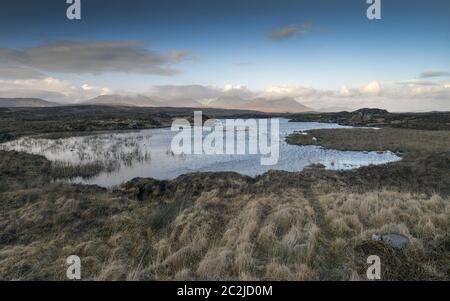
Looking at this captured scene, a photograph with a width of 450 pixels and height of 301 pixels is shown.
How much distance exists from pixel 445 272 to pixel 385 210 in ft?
11.8

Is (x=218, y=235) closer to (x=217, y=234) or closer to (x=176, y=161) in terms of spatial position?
(x=217, y=234)

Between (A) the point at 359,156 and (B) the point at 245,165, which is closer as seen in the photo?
(B) the point at 245,165

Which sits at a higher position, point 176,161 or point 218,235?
point 176,161

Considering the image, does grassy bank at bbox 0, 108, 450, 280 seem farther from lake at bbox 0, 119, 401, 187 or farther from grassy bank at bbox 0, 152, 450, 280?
lake at bbox 0, 119, 401, 187

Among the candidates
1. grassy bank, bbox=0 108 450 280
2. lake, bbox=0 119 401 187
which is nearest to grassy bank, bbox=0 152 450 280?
grassy bank, bbox=0 108 450 280

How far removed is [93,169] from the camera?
22.2 m

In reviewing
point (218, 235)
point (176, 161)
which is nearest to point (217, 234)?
point (218, 235)

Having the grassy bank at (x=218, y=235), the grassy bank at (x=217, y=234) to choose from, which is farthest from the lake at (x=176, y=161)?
the grassy bank at (x=218, y=235)

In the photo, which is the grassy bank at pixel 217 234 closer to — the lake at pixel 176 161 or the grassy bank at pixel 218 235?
the grassy bank at pixel 218 235

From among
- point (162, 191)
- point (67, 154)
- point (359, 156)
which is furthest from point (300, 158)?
point (67, 154)

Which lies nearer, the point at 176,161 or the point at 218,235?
the point at 218,235

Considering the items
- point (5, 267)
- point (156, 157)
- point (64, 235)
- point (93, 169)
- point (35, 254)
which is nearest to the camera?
point (5, 267)

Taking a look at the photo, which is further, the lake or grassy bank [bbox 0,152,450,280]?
the lake
